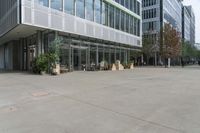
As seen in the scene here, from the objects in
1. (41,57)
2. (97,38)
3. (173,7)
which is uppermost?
(173,7)

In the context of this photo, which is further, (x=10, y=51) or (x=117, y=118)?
(x=10, y=51)

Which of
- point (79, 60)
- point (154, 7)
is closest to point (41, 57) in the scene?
point (79, 60)

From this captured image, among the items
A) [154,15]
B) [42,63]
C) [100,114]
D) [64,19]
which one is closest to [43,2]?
[64,19]

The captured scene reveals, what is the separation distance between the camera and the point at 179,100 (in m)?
9.74

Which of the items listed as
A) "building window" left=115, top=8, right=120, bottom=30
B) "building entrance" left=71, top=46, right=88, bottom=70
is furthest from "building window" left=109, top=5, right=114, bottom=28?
"building entrance" left=71, top=46, right=88, bottom=70

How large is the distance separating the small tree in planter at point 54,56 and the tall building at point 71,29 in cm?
157

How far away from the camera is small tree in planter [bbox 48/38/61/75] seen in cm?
2452

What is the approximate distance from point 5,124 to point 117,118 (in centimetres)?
301

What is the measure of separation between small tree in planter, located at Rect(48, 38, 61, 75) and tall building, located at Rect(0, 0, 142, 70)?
157 centimetres

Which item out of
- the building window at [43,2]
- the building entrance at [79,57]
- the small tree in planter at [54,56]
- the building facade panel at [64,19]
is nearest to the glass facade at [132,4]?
the building facade panel at [64,19]

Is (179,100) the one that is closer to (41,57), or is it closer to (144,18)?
(41,57)

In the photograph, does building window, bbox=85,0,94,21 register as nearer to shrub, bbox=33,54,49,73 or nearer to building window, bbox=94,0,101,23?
building window, bbox=94,0,101,23

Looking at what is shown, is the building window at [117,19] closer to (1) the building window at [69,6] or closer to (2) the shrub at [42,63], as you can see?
(1) the building window at [69,6]

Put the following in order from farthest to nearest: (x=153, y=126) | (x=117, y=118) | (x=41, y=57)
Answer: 1. (x=41, y=57)
2. (x=117, y=118)
3. (x=153, y=126)
